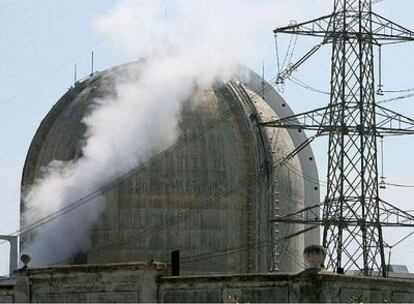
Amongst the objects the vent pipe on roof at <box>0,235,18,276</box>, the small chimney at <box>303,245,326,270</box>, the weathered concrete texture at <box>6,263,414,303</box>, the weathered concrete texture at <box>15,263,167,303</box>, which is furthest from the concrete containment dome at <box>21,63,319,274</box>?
the small chimney at <box>303,245,326,270</box>

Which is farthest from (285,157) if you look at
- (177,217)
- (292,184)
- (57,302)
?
(57,302)

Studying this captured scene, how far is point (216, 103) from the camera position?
54.1 metres

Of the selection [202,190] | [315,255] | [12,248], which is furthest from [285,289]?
[12,248]

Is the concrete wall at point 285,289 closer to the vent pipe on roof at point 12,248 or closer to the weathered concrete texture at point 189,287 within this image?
the weathered concrete texture at point 189,287

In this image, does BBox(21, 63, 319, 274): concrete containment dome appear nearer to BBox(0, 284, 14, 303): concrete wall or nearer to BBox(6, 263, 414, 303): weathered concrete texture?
BBox(0, 284, 14, 303): concrete wall

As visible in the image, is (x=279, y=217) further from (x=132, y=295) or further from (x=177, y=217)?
(x=132, y=295)

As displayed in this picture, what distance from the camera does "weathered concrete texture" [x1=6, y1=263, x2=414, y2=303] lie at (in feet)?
109

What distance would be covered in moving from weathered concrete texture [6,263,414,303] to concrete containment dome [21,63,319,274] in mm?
13723

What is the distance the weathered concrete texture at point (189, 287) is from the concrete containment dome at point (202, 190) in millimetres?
13723

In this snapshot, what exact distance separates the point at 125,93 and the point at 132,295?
762 inches

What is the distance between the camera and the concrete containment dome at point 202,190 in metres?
51.9

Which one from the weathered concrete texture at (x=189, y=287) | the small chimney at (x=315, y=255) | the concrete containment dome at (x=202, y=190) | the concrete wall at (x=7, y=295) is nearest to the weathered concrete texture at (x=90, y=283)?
the weathered concrete texture at (x=189, y=287)

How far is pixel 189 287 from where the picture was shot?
3522cm

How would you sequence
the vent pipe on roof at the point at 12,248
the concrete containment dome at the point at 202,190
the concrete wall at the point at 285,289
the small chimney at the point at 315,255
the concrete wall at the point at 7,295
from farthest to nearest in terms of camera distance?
the vent pipe on roof at the point at 12,248 → the concrete containment dome at the point at 202,190 → the concrete wall at the point at 7,295 → the concrete wall at the point at 285,289 → the small chimney at the point at 315,255
